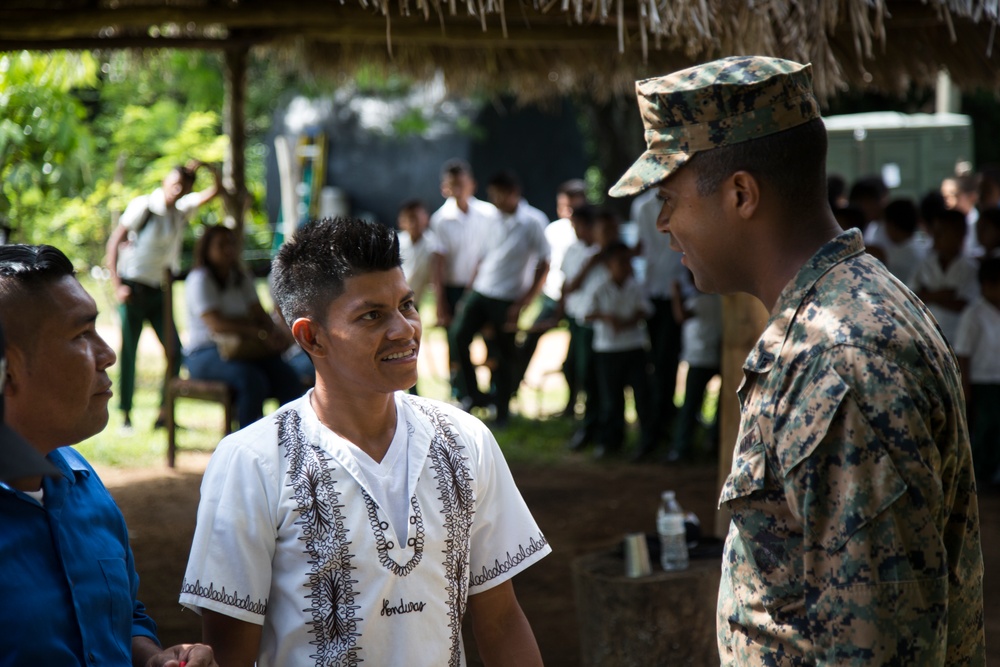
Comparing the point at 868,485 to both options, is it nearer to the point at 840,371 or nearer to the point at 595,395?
the point at 840,371

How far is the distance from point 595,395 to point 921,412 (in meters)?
7.36

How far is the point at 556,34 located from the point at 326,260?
4.24 meters

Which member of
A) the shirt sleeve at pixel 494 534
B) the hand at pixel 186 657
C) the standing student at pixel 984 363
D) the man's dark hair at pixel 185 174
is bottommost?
the standing student at pixel 984 363

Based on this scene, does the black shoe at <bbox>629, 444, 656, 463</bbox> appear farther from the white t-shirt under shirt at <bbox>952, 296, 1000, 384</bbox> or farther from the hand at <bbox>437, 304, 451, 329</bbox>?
the white t-shirt under shirt at <bbox>952, 296, 1000, 384</bbox>

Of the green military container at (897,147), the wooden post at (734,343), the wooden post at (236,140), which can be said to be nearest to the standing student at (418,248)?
the wooden post at (236,140)

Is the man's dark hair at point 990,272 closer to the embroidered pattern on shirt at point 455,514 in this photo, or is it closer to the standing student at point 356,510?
the standing student at point 356,510

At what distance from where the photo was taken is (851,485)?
66.4 inches

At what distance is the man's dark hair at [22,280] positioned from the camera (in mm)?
2043

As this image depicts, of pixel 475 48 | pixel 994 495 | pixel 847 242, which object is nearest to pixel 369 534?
pixel 847 242

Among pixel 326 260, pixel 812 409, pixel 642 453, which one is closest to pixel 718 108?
pixel 812 409

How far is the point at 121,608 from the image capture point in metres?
2.14

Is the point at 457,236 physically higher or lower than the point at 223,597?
higher

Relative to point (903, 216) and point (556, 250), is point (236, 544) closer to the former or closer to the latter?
point (903, 216)

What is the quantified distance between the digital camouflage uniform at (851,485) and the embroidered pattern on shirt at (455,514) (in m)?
0.65
